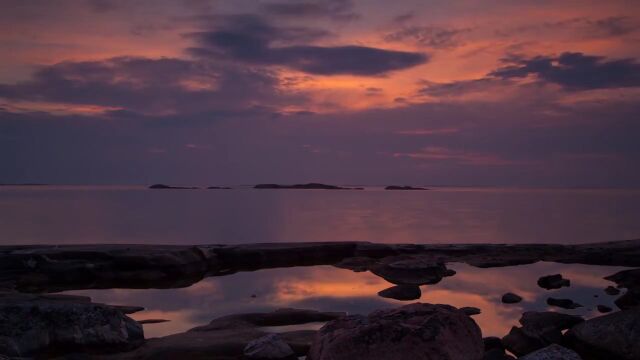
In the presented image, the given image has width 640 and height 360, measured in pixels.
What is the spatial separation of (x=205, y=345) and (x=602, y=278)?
20.7 metres

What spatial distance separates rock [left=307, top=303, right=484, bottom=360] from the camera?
1024 centimetres

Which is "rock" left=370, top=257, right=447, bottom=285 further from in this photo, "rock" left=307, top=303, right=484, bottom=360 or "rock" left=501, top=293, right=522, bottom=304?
"rock" left=307, top=303, right=484, bottom=360

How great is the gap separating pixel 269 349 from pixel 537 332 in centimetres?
675

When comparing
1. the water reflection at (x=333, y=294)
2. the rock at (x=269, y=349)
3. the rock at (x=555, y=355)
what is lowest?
the water reflection at (x=333, y=294)

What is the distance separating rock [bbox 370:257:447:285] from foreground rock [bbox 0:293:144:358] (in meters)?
13.7

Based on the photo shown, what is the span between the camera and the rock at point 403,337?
10242 mm

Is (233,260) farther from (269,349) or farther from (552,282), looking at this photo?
(269,349)

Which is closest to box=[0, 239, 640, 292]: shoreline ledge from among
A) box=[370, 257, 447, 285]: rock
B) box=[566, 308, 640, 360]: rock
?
box=[370, 257, 447, 285]: rock

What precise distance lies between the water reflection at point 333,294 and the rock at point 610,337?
10.1ft

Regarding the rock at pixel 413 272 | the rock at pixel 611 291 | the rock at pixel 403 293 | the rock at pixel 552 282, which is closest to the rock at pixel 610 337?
the rock at pixel 403 293

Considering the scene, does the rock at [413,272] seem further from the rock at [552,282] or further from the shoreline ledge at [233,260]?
the rock at [552,282]

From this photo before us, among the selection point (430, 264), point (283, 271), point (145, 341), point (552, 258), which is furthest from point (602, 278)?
point (145, 341)

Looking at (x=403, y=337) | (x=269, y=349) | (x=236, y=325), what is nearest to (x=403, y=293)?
(x=236, y=325)

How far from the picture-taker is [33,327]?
12852 mm
